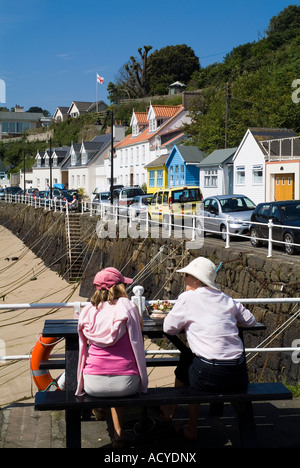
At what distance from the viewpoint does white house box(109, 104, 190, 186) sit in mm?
57406

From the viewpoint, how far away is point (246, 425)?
15.9 ft

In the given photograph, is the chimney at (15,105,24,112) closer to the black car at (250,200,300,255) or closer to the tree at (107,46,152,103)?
the tree at (107,46,152,103)

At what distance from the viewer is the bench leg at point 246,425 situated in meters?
4.77

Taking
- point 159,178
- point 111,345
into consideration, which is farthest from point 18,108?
point 111,345

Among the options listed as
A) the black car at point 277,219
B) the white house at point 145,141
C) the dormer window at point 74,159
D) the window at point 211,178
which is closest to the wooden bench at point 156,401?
the black car at point 277,219

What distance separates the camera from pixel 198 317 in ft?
16.1

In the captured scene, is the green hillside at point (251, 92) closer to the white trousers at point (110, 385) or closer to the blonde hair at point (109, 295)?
the blonde hair at point (109, 295)

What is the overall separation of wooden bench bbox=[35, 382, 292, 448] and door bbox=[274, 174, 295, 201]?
24.3 metres

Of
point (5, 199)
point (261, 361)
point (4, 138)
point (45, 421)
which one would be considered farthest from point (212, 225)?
point (4, 138)

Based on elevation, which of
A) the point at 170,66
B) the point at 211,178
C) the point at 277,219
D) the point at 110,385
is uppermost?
the point at 170,66

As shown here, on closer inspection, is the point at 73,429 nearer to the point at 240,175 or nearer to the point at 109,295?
the point at 109,295

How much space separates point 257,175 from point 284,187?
3.18 m

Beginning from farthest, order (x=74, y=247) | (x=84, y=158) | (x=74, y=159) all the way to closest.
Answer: (x=74, y=159), (x=84, y=158), (x=74, y=247)
